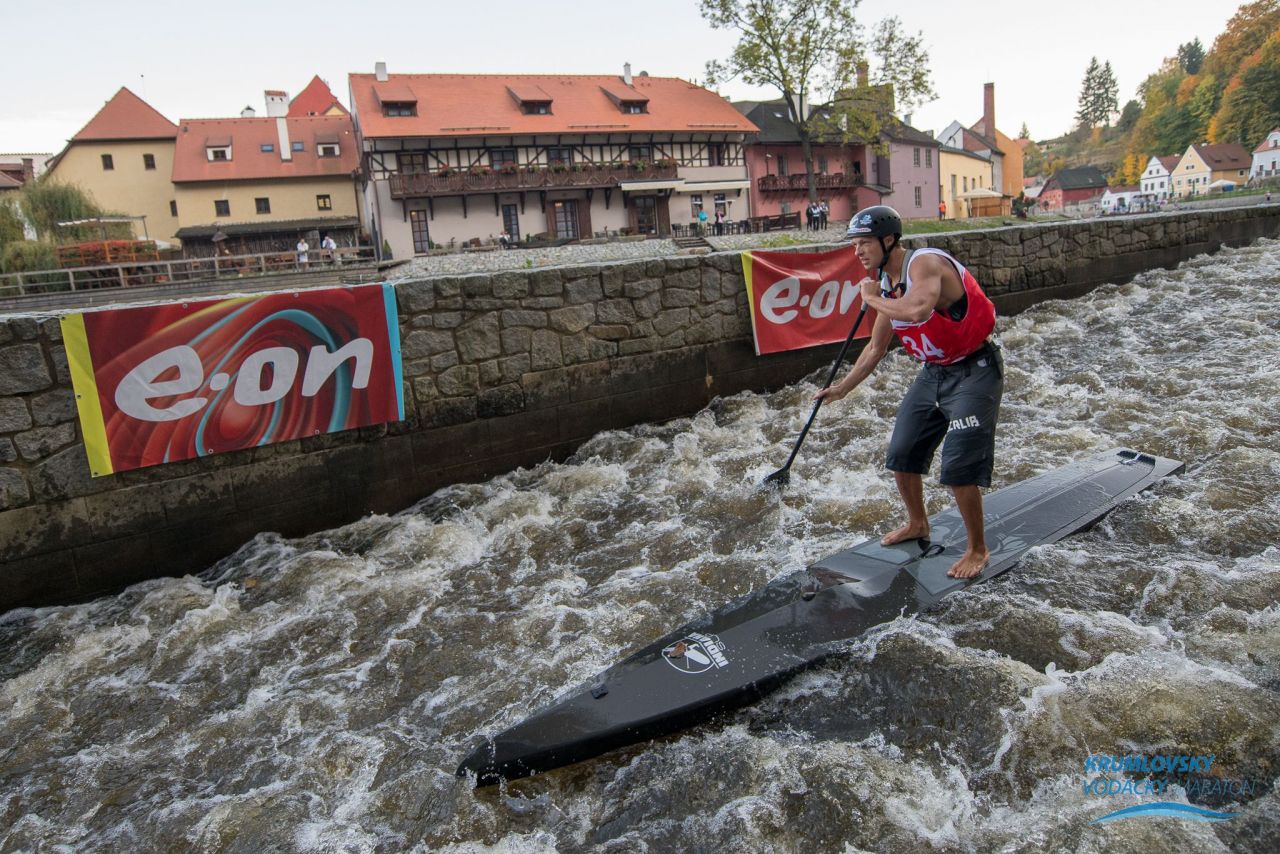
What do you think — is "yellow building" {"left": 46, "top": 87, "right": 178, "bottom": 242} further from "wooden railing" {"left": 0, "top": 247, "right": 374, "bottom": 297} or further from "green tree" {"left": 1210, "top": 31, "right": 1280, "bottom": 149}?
"green tree" {"left": 1210, "top": 31, "right": 1280, "bottom": 149}

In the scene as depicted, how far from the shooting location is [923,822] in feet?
9.04

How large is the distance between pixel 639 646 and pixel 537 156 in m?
36.3

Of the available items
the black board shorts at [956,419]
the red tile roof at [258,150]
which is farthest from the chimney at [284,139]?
the black board shorts at [956,419]

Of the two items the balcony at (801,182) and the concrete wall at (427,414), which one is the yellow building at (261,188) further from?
the concrete wall at (427,414)

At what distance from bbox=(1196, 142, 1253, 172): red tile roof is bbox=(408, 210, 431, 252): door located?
84.8 metres

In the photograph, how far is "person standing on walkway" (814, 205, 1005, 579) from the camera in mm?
3932

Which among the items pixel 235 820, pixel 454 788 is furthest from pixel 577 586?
pixel 235 820

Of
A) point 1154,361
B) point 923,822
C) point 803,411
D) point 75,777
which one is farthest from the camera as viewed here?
point 1154,361

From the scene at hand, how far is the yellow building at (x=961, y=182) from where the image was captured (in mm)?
55719

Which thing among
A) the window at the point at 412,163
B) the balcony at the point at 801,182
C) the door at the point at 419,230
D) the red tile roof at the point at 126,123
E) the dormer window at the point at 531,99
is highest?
the red tile roof at the point at 126,123

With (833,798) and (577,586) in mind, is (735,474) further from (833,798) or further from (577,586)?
(833,798)

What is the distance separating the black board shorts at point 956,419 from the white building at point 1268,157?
3601 inches

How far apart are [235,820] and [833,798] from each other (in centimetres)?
234

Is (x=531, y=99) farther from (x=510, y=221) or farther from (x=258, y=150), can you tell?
(x=258, y=150)
